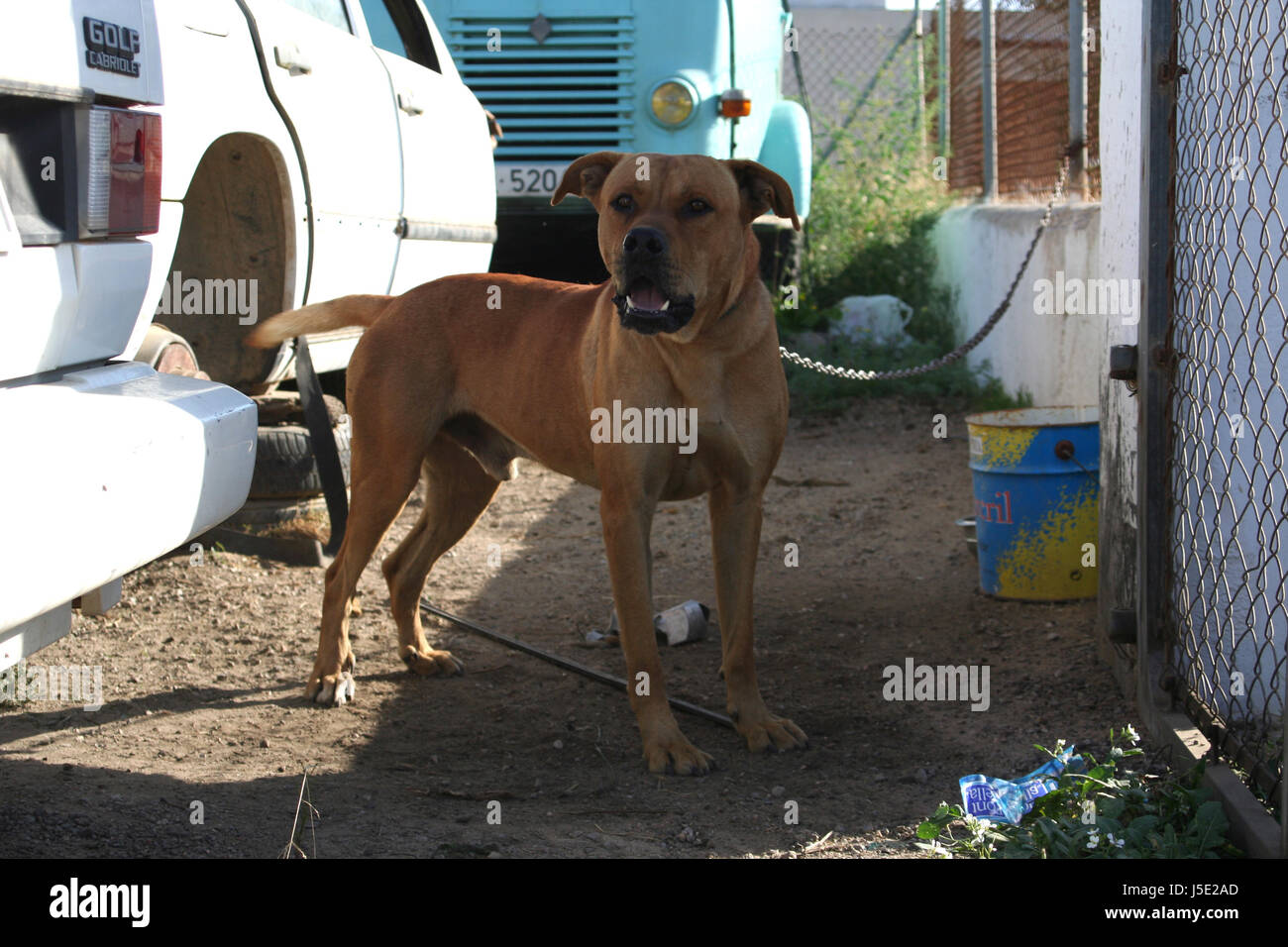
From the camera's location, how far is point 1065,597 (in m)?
4.62

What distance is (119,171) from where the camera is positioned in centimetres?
255

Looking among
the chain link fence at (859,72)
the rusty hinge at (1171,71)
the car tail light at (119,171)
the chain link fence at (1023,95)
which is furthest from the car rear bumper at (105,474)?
the chain link fence at (859,72)

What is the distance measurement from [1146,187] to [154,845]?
9.36 feet

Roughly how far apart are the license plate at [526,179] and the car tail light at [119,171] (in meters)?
5.07

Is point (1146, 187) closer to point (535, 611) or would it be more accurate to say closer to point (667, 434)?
point (667, 434)

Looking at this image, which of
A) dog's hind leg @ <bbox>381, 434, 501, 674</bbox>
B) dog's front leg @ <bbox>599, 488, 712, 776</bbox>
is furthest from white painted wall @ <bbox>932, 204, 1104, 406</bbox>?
dog's hind leg @ <bbox>381, 434, 501, 674</bbox>

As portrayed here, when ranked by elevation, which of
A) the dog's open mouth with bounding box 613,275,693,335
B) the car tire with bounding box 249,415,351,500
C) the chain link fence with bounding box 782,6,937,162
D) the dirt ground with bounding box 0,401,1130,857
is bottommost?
the dirt ground with bounding box 0,401,1130,857

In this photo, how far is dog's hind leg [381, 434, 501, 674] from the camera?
431cm

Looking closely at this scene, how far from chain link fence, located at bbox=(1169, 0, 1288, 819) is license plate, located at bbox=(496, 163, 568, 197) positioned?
4.84 m

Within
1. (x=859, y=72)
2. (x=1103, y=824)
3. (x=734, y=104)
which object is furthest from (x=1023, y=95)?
(x=859, y=72)

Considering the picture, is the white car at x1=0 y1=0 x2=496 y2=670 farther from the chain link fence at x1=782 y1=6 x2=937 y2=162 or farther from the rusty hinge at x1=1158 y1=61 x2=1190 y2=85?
the chain link fence at x1=782 y1=6 x2=937 y2=162

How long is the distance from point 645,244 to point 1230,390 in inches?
58.3

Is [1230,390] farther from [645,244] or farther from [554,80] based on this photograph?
[554,80]

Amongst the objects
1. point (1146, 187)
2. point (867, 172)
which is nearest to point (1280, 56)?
point (1146, 187)
